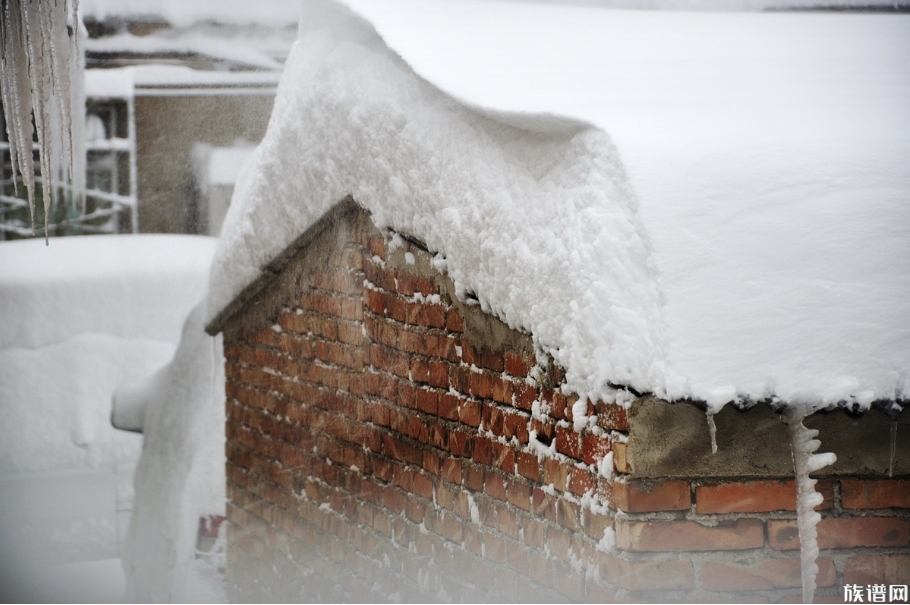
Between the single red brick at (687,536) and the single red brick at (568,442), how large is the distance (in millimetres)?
162

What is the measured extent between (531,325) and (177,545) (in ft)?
12.0

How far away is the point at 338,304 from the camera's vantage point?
7.95 ft

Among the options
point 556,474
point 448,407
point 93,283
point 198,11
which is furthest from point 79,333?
point 556,474

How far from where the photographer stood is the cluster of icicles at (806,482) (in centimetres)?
130

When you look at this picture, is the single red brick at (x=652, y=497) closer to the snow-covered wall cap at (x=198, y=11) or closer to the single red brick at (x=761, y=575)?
the single red brick at (x=761, y=575)

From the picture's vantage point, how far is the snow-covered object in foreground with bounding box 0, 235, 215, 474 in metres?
4.54

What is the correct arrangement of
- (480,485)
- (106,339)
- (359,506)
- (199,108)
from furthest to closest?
(106,339)
(199,108)
(359,506)
(480,485)

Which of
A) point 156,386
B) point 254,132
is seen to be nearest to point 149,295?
point 156,386

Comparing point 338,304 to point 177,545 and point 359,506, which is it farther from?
point 177,545

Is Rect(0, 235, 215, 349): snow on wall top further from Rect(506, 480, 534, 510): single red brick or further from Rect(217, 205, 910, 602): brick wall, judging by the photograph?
Rect(506, 480, 534, 510): single red brick

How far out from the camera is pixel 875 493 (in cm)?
140

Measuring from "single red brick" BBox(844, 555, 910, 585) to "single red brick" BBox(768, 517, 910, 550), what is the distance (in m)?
0.03

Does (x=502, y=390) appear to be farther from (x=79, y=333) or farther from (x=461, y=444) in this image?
(x=79, y=333)

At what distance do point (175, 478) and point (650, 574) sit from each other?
3.69m
